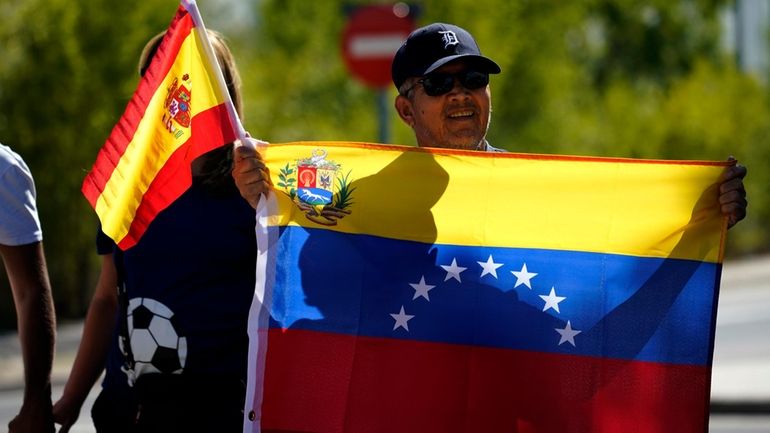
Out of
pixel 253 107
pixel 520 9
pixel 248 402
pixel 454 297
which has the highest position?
pixel 520 9

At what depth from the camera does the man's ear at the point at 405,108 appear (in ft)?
13.4

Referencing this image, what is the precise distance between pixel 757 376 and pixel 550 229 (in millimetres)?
7651

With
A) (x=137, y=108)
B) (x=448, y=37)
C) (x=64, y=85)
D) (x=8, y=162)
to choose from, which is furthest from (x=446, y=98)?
(x=64, y=85)

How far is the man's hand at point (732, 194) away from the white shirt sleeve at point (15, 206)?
181cm

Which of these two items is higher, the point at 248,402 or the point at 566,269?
the point at 566,269

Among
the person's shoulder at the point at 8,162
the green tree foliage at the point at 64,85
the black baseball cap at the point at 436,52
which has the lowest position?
the person's shoulder at the point at 8,162

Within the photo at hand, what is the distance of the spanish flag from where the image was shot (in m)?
4.05

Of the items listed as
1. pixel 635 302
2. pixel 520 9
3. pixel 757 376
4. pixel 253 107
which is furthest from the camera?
pixel 520 9

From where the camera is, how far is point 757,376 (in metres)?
11.1

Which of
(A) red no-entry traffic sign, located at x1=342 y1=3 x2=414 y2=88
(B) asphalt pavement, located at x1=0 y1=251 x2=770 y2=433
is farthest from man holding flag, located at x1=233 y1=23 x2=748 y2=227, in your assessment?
(A) red no-entry traffic sign, located at x1=342 y1=3 x2=414 y2=88

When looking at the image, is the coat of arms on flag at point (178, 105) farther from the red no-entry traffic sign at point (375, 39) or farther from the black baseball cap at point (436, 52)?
the red no-entry traffic sign at point (375, 39)

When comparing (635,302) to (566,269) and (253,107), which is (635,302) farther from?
(253,107)

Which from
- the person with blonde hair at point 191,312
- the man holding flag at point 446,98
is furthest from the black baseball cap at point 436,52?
the person with blonde hair at point 191,312

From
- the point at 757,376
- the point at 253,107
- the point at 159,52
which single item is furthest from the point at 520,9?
the point at 159,52
